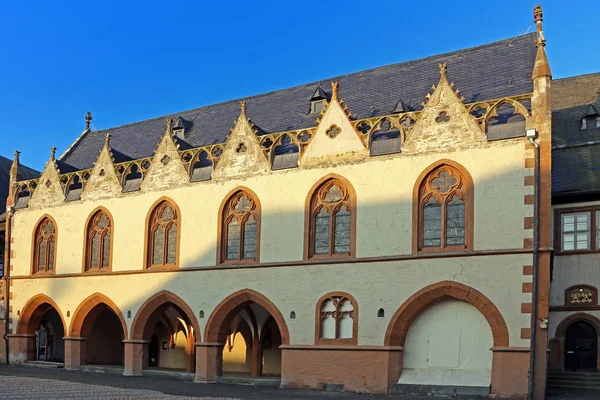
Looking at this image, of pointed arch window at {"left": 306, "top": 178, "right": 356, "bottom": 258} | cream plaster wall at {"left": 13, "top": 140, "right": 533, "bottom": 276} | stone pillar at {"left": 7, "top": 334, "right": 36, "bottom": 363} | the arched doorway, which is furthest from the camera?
stone pillar at {"left": 7, "top": 334, "right": 36, "bottom": 363}

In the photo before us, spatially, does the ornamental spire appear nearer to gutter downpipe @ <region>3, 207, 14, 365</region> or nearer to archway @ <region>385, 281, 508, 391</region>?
archway @ <region>385, 281, 508, 391</region>

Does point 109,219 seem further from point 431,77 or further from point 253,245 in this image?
point 431,77

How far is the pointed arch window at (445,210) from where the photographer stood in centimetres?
2133

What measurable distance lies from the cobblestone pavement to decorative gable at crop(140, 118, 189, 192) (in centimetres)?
669

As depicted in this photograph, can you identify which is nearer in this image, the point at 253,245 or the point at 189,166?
the point at 253,245

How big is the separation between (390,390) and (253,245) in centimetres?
668

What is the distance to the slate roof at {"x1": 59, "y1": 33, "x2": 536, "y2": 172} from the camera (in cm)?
2450

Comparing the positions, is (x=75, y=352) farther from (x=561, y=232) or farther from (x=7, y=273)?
(x=561, y=232)

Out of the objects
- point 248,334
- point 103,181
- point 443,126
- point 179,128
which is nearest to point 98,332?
point 248,334

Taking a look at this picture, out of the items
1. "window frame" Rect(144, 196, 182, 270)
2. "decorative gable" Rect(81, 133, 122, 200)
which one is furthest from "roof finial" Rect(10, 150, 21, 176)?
"window frame" Rect(144, 196, 182, 270)

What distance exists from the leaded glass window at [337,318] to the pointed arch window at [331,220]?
1.38 meters

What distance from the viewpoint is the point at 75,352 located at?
29.3 m

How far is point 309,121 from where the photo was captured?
89.9ft

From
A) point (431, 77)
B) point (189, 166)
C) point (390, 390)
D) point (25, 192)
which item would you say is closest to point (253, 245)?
point (189, 166)
